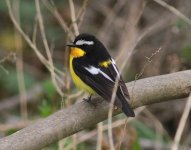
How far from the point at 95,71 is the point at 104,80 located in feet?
0.46

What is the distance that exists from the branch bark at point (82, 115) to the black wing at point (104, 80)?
0.09 m

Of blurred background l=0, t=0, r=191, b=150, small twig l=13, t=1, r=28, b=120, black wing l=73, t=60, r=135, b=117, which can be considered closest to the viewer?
black wing l=73, t=60, r=135, b=117

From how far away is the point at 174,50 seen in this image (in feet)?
23.7

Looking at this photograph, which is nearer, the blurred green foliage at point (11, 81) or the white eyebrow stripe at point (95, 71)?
the white eyebrow stripe at point (95, 71)

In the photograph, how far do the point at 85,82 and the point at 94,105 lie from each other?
0.81 feet

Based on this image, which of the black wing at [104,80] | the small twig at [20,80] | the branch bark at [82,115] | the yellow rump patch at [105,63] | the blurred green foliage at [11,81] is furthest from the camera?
the blurred green foliage at [11,81]

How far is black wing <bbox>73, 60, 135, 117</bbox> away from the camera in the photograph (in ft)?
12.1

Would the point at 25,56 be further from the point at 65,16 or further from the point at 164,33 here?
the point at 164,33

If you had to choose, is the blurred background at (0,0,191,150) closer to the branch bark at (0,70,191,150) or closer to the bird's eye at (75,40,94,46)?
the bird's eye at (75,40,94,46)

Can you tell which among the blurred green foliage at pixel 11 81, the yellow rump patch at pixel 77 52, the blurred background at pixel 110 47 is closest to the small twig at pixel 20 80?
the blurred background at pixel 110 47

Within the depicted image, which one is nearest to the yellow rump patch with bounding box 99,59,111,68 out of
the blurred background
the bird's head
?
the bird's head

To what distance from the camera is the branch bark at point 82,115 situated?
3355 mm

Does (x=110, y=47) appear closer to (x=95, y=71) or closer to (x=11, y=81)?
(x=11, y=81)

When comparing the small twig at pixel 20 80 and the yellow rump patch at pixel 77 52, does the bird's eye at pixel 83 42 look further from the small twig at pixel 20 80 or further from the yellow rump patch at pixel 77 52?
the small twig at pixel 20 80
